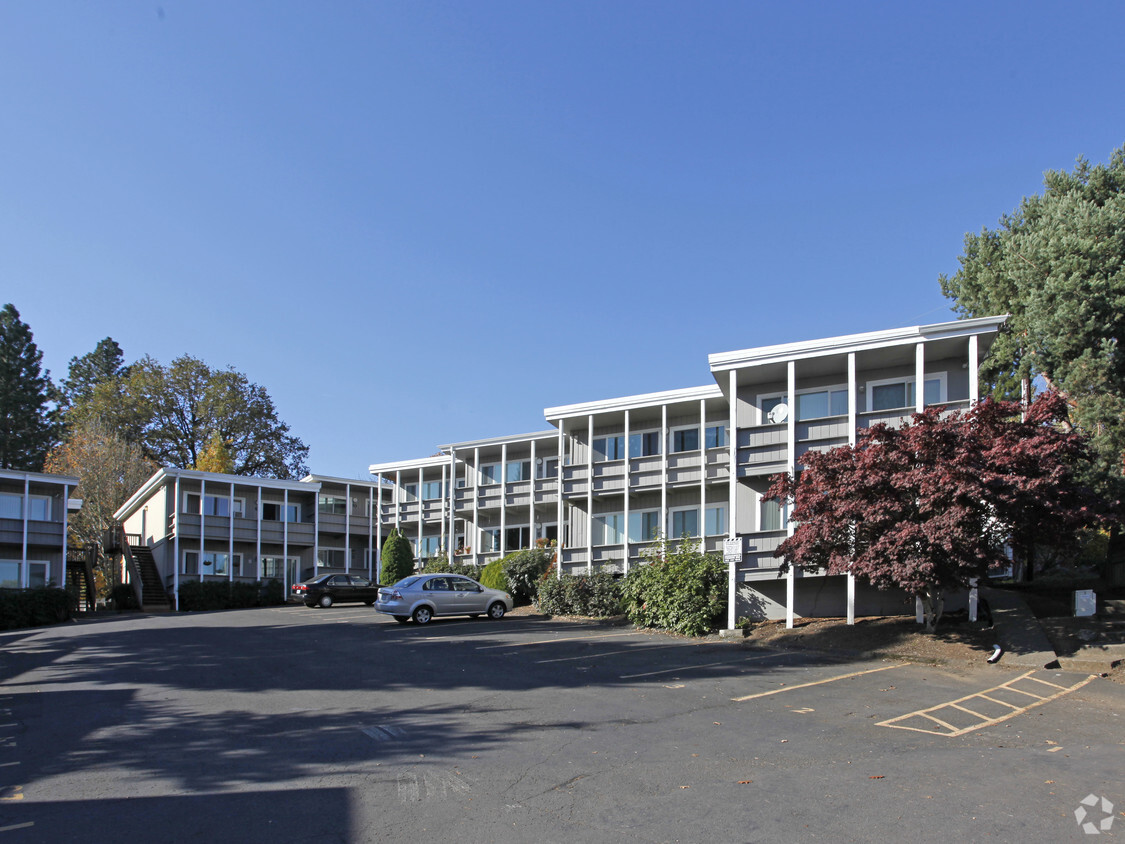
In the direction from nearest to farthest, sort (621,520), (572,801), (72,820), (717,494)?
(72,820) → (572,801) → (717,494) → (621,520)

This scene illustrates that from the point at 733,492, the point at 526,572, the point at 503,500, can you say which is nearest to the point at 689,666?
the point at 733,492

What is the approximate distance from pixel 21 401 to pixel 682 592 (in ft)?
180

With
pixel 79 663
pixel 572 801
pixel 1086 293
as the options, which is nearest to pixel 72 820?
pixel 572 801

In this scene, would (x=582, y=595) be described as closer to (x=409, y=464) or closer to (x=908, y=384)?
(x=908, y=384)

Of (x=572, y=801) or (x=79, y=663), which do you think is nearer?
(x=572, y=801)

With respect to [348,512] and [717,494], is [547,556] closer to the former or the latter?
[717,494]

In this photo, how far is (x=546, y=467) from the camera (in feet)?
128

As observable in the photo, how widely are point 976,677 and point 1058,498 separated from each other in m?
4.07

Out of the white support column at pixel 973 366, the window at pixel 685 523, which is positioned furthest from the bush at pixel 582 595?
the white support column at pixel 973 366

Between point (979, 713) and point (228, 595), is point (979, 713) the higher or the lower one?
the higher one

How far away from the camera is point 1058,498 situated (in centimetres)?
1678

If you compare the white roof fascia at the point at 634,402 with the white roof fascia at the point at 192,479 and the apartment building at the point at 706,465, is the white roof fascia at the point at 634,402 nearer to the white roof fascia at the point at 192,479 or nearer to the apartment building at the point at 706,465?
the apartment building at the point at 706,465

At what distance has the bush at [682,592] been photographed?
22.3 metres

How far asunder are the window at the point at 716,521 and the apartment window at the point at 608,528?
377 centimetres
